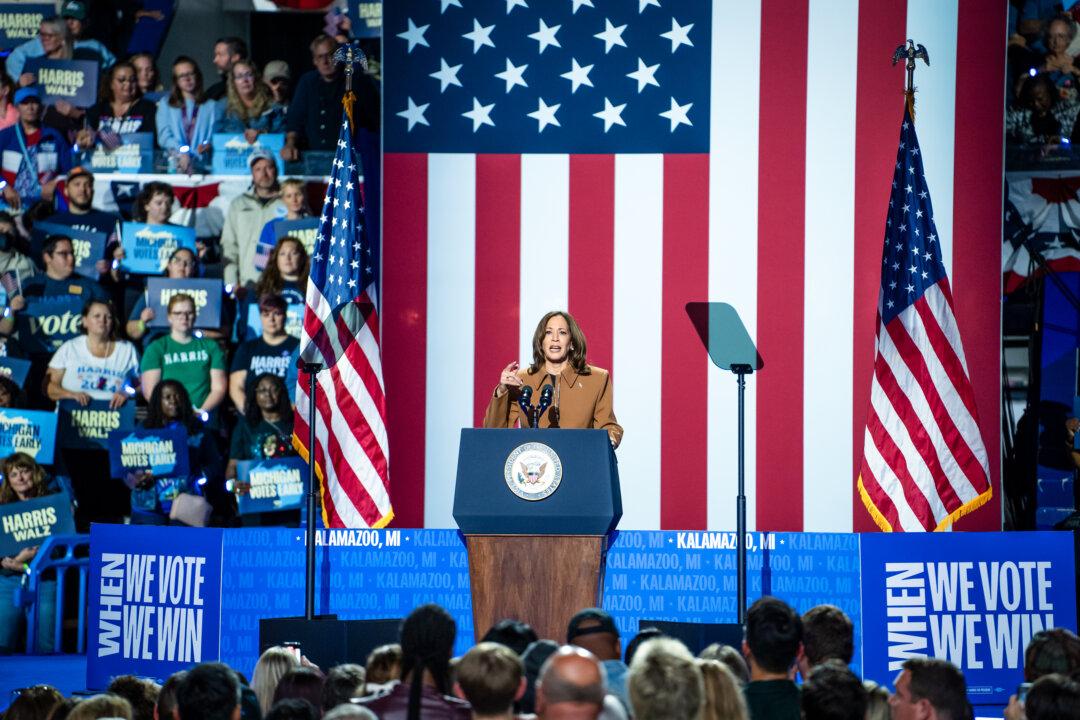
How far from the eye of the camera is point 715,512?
29.1ft

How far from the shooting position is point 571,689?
3.11 m

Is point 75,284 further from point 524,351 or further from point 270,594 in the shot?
point 270,594

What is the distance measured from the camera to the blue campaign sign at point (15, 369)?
33.7 ft

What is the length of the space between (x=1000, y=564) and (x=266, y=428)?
500cm

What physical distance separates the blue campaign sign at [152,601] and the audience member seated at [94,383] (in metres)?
3.01

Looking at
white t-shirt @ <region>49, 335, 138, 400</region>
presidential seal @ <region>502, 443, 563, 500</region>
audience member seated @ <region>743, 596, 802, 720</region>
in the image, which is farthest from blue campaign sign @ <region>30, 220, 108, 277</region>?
audience member seated @ <region>743, 596, 802, 720</region>

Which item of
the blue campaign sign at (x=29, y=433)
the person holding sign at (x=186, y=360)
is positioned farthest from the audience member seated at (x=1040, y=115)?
the blue campaign sign at (x=29, y=433)

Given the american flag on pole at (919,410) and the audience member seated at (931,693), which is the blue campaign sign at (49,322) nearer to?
the american flag on pole at (919,410)

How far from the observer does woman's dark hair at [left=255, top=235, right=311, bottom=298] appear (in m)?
10.0

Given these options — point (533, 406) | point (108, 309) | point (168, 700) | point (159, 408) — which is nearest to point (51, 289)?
point (108, 309)

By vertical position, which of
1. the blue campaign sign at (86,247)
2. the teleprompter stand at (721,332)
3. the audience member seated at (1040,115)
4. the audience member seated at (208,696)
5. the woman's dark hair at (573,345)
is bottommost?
the audience member seated at (208,696)

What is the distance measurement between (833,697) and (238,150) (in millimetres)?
8020

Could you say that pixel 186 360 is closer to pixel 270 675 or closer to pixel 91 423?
pixel 91 423

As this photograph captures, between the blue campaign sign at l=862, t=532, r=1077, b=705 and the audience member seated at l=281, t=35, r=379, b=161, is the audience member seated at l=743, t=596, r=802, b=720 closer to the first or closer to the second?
the blue campaign sign at l=862, t=532, r=1077, b=705
